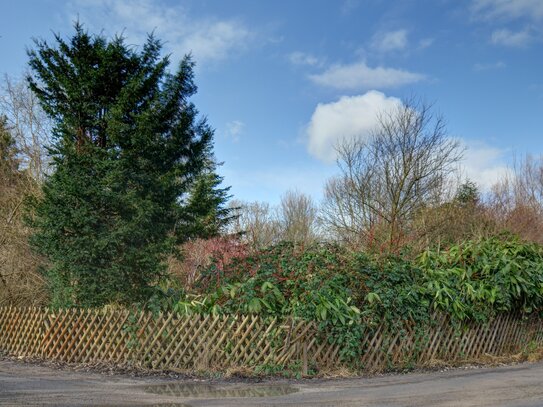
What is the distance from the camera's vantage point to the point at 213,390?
7621 mm

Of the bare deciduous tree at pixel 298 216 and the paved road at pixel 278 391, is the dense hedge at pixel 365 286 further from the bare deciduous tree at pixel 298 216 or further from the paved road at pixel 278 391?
the bare deciduous tree at pixel 298 216

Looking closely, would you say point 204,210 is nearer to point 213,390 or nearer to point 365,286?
point 365,286

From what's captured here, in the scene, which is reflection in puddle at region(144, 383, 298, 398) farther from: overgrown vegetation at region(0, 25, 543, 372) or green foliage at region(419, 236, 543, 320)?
green foliage at region(419, 236, 543, 320)

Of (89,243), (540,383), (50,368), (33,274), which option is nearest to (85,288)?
(89,243)

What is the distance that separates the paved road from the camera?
6.54m

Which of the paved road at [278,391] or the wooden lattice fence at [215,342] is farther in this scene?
the wooden lattice fence at [215,342]

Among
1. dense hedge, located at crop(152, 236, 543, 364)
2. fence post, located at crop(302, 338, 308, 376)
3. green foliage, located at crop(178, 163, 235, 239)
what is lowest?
fence post, located at crop(302, 338, 308, 376)

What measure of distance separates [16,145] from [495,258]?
16.9m

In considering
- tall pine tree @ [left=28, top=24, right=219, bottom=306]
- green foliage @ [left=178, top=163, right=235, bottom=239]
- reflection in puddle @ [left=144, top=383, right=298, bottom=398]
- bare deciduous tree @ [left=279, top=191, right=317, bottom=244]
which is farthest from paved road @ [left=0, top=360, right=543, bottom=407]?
bare deciduous tree @ [left=279, top=191, right=317, bottom=244]

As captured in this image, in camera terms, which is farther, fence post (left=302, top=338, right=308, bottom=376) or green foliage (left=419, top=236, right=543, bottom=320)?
green foliage (left=419, top=236, right=543, bottom=320)

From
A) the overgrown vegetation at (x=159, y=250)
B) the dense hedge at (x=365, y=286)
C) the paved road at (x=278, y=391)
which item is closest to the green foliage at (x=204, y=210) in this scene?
the overgrown vegetation at (x=159, y=250)

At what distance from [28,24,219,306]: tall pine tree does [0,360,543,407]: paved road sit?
2.30m

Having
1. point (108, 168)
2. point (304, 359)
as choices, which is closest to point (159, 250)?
point (108, 168)

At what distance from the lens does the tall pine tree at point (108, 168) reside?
1061 centimetres
